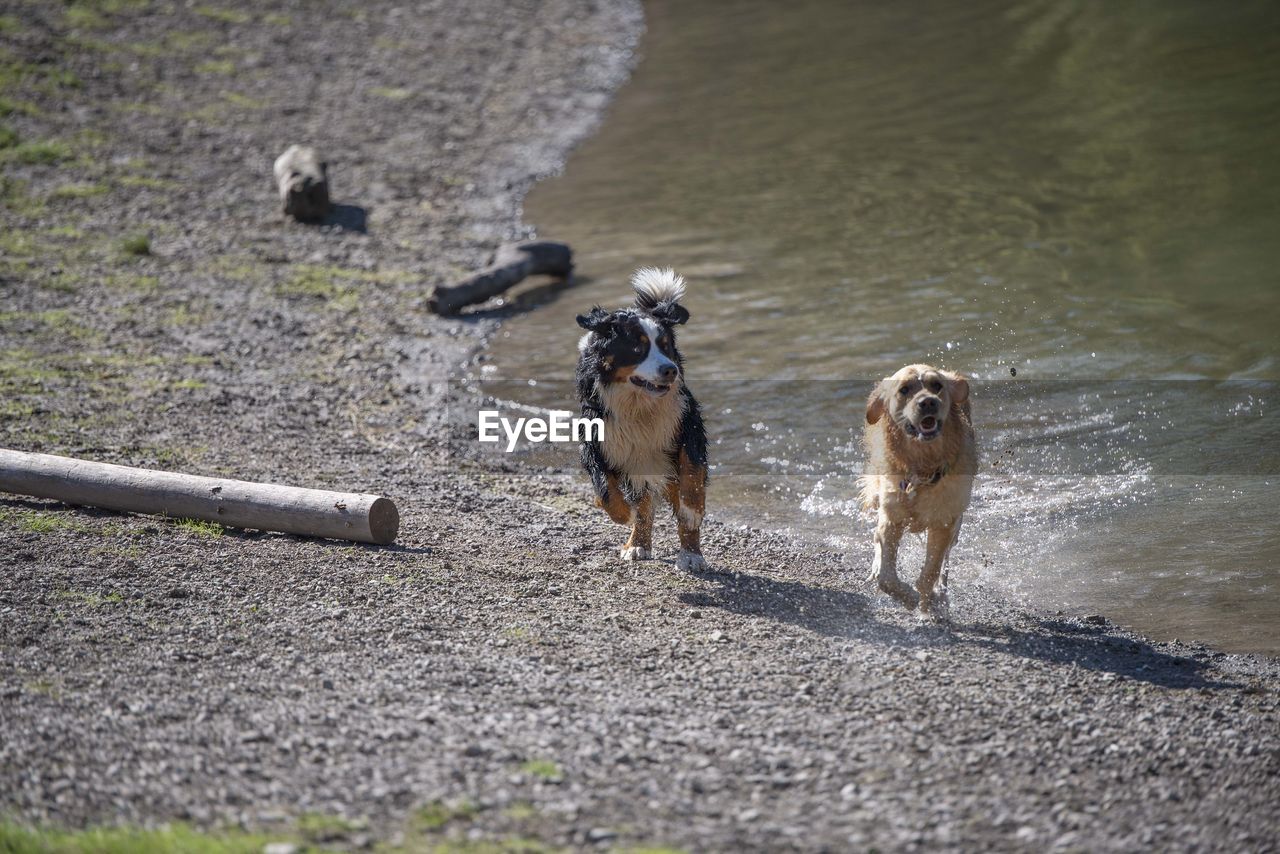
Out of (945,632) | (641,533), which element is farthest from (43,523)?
(945,632)

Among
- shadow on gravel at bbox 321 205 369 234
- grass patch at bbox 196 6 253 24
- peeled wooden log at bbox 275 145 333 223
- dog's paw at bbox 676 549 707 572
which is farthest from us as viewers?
grass patch at bbox 196 6 253 24

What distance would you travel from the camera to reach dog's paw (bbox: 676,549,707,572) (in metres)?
8.81

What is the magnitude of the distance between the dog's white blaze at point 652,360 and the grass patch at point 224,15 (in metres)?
18.6

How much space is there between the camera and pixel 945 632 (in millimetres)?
7848

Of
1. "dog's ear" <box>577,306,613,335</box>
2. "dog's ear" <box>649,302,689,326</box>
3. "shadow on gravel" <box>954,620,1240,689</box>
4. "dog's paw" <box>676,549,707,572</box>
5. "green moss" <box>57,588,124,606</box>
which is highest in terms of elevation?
"dog's ear" <box>649,302,689,326</box>

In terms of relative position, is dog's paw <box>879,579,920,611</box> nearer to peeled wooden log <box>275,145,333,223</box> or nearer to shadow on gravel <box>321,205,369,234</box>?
shadow on gravel <box>321,205,369,234</box>

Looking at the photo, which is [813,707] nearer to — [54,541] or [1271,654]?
[1271,654]

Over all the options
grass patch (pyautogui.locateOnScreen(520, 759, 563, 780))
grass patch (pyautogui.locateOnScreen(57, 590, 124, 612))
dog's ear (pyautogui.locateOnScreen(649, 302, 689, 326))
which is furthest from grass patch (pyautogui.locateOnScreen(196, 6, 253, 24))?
grass patch (pyautogui.locateOnScreen(520, 759, 563, 780))

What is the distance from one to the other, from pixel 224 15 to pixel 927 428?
20.5m

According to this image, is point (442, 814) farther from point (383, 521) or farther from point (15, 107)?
point (15, 107)

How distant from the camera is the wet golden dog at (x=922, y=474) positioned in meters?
7.89

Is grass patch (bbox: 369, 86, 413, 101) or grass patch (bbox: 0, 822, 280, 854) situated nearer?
grass patch (bbox: 0, 822, 280, 854)

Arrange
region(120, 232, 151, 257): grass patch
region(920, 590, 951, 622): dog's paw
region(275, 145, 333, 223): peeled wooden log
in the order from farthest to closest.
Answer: region(275, 145, 333, 223): peeled wooden log → region(120, 232, 151, 257): grass patch → region(920, 590, 951, 622): dog's paw

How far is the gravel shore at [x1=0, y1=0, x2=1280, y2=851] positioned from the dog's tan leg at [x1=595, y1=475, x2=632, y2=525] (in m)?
0.35
